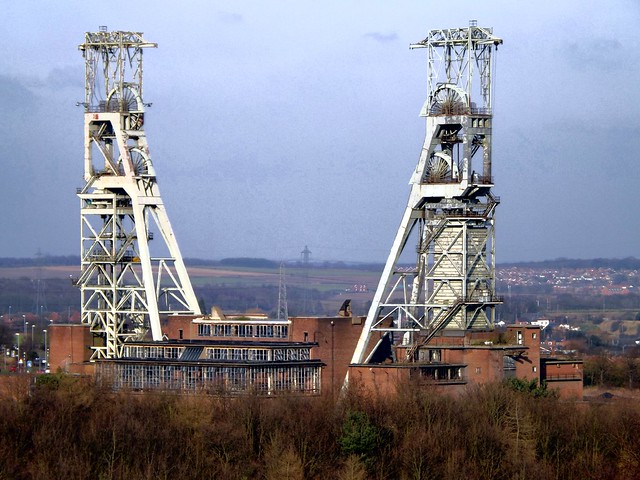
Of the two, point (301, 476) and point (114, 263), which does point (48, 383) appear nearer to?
point (114, 263)

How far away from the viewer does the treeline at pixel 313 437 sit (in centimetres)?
8569

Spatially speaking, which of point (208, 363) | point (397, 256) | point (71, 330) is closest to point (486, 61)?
point (397, 256)

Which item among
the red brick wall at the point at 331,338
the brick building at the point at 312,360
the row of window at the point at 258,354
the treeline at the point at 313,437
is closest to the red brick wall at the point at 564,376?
the brick building at the point at 312,360

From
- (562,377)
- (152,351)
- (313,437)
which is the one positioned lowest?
(313,437)

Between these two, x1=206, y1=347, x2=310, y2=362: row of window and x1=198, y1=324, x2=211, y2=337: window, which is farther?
x1=198, y1=324, x2=211, y2=337: window

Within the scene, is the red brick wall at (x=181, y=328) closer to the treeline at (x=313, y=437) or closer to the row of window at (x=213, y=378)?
the row of window at (x=213, y=378)

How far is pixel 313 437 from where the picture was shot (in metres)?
90.2

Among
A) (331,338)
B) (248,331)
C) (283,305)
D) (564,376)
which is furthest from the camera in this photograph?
(283,305)

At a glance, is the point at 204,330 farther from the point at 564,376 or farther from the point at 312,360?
the point at 564,376

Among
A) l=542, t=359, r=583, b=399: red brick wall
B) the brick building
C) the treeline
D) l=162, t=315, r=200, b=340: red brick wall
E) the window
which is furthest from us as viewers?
l=162, t=315, r=200, b=340: red brick wall

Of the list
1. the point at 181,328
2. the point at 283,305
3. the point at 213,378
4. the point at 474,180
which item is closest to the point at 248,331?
the point at 181,328

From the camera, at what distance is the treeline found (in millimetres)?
85688

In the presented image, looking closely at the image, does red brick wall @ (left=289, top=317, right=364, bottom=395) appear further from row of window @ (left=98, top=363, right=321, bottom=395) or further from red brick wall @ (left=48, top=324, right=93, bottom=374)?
red brick wall @ (left=48, top=324, right=93, bottom=374)

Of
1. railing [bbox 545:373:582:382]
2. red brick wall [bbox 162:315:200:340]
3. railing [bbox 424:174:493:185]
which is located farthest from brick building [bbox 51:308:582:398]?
railing [bbox 424:174:493:185]
